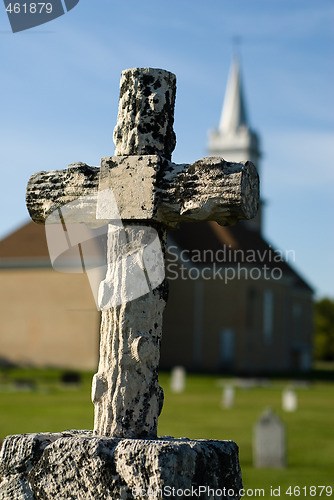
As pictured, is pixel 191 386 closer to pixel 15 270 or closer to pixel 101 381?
pixel 15 270

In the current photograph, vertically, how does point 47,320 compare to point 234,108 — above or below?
below

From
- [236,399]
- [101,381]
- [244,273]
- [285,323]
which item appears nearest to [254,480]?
[101,381]

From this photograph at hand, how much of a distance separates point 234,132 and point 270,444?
4924 cm

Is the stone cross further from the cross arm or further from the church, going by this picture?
the church

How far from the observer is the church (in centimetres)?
3897

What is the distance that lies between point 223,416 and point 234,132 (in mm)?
42133

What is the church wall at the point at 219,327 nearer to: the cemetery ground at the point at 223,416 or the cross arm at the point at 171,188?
the cemetery ground at the point at 223,416

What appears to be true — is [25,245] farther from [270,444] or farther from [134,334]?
[134,334]

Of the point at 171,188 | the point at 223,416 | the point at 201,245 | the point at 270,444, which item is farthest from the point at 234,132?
the point at 171,188

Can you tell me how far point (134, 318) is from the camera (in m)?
3.31

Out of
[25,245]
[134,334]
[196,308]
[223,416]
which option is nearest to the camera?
[134,334]

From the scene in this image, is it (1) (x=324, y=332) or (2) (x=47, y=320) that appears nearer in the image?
(2) (x=47, y=320)

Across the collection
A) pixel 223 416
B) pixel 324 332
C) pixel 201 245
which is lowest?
pixel 223 416

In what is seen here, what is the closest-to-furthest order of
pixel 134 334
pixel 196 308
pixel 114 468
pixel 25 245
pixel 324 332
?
pixel 114 468
pixel 134 334
pixel 25 245
pixel 196 308
pixel 324 332
